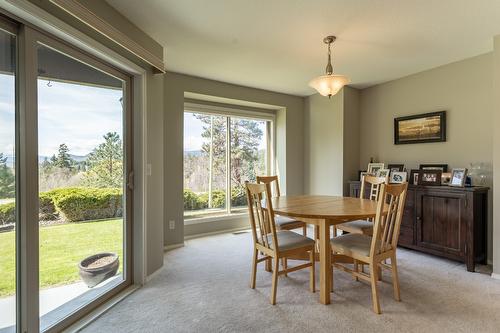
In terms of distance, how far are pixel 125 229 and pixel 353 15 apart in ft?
9.21

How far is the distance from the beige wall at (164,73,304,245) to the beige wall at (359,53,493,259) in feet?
4.03

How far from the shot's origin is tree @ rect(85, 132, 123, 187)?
216 centimetres

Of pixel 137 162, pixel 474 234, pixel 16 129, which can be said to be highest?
pixel 16 129

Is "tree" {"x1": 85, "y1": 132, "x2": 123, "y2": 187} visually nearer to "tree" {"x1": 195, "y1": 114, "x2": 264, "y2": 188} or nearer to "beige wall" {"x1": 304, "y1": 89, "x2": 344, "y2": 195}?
"tree" {"x1": 195, "y1": 114, "x2": 264, "y2": 188}

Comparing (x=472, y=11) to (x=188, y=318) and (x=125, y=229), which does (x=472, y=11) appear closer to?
(x=188, y=318)

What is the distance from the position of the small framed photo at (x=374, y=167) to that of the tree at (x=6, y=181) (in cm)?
403

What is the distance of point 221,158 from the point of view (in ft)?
14.7

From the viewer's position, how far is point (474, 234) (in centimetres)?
272

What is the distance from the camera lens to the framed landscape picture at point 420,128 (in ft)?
11.1

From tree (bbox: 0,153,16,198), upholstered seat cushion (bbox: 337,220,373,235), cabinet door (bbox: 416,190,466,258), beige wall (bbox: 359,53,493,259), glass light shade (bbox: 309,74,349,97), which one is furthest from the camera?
beige wall (bbox: 359,53,493,259)

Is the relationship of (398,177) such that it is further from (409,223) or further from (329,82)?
(329,82)

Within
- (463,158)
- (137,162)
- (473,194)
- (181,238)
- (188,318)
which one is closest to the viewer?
(188,318)

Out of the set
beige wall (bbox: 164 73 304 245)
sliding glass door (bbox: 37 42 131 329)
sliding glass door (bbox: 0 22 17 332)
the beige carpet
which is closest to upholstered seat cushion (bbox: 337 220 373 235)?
the beige carpet

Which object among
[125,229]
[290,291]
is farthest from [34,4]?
[290,291]
